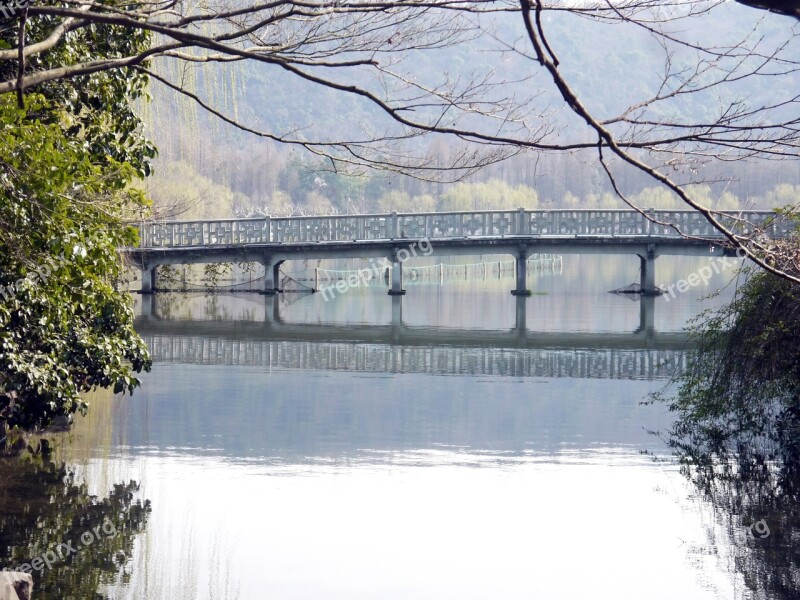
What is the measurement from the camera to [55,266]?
393 inches

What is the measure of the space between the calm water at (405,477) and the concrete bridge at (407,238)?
572 inches

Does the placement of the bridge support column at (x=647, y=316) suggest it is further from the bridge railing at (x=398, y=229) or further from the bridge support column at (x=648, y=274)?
the bridge railing at (x=398, y=229)

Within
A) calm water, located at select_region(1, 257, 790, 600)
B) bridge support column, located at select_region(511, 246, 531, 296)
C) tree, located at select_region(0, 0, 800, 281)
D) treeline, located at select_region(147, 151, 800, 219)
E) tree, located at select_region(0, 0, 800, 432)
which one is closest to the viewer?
tree, located at select_region(0, 0, 800, 281)

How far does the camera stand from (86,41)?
448 inches

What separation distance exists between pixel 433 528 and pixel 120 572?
243 cm

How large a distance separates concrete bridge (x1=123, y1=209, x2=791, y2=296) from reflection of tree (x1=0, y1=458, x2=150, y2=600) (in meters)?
26.7

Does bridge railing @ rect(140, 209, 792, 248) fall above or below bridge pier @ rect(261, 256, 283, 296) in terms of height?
above

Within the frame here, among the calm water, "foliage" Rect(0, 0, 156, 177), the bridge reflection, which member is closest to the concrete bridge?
the bridge reflection

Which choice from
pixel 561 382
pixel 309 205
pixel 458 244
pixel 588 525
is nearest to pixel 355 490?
pixel 588 525

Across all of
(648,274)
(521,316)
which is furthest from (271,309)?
(648,274)

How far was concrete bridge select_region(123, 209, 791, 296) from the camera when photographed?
Answer: 3753 centimetres

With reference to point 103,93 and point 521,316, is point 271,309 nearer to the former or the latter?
point 521,316

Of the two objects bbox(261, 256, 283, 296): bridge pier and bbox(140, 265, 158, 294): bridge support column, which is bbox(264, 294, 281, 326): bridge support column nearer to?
bbox(261, 256, 283, 296): bridge pier

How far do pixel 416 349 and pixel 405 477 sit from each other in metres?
12.1
